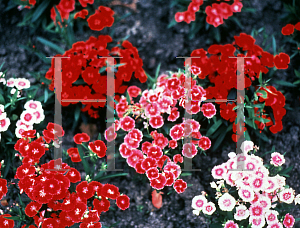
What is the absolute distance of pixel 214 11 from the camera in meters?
3.08

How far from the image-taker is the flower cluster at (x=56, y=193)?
1.96m

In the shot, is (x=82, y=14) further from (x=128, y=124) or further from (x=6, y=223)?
(x=6, y=223)

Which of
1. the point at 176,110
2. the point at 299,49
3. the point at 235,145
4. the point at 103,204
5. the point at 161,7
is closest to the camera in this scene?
the point at 103,204

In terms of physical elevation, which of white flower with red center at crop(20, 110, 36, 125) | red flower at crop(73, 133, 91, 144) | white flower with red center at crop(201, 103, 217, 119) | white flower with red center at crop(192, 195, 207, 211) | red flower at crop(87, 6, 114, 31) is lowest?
white flower with red center at crop(192, 195, 207, 211)

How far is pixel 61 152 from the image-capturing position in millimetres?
2457

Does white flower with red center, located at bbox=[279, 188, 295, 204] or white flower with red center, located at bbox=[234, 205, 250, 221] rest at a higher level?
white flower with red center, located at bbox=[279, 188, 295, 204]

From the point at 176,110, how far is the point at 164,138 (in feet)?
0.90

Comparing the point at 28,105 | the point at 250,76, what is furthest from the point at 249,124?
the point at 28,105

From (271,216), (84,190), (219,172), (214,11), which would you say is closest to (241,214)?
(271,216)

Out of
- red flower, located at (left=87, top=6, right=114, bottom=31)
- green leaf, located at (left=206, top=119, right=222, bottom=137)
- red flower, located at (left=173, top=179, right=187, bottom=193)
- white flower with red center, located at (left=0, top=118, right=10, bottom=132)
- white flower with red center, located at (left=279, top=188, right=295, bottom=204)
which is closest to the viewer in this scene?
white flower with red center, located at (left=279, top=188, right=295, bottom=204)

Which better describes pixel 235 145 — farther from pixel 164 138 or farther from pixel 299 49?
pixel 299 49

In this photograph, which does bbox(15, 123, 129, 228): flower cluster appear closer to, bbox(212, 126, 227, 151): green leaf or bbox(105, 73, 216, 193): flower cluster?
bbox(105, 73, 216, 193): flower cluster

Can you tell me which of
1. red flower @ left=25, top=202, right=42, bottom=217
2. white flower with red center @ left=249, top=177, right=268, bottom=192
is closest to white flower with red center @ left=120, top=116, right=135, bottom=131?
red flower @ left=25, top=202, right=42, bottom=217

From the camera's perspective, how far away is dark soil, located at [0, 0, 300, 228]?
2520 millimetres
